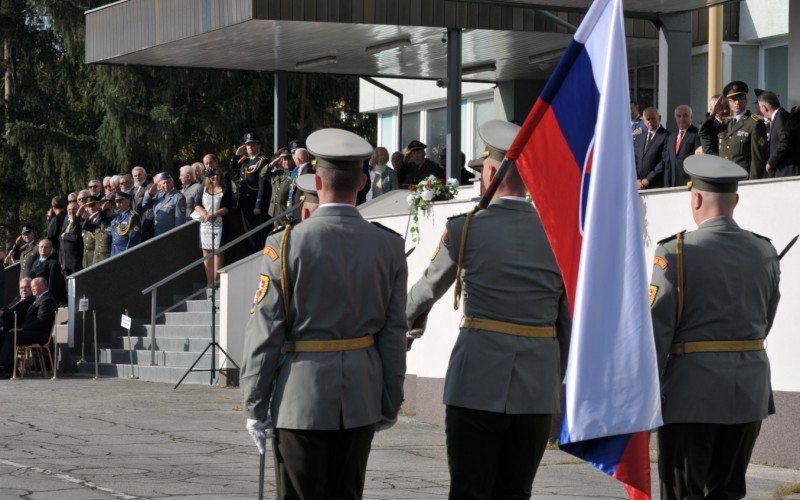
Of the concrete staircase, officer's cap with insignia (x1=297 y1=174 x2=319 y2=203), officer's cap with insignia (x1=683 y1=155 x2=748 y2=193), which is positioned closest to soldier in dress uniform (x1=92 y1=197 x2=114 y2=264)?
the concrete staircase

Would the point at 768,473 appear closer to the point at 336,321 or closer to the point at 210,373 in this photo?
the point at 336,321

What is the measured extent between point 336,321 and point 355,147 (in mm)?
688

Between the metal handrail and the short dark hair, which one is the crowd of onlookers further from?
the metal handrail

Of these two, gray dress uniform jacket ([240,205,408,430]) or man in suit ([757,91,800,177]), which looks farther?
man in suit ([757,91,800,177])

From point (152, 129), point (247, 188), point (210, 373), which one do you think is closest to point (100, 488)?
point (210, 373)

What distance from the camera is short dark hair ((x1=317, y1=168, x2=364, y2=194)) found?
18.0 feet

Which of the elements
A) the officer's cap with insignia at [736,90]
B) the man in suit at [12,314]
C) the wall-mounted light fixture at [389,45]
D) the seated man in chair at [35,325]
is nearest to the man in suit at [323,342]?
the officer's cap with insignia at [736,90]

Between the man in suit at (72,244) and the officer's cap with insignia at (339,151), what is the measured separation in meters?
17.7

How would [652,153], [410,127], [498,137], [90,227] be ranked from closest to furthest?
[498,137]
[652,153]
[90,227]
[410,127]

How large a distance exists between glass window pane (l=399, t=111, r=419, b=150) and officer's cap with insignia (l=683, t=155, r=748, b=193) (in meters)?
23.3

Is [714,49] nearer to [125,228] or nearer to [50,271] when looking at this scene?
[125,228]

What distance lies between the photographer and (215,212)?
20.6 meters

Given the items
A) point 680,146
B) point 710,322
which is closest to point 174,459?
point 710,322

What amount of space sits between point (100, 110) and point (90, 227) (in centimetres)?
1669
